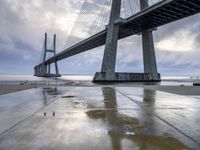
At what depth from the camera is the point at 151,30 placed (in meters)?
47.6

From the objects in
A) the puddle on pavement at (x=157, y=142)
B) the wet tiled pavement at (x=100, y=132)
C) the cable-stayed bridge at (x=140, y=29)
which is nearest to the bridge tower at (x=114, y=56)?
the cable-stayed bridge at (x=140, y=29)

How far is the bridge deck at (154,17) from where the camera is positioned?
1329 inches

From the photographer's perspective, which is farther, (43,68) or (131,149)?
(43,68)

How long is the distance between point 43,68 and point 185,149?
103 metres

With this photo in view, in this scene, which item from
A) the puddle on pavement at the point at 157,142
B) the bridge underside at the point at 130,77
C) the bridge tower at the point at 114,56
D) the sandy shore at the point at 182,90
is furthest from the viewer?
the bridge underside at the point at 130,77

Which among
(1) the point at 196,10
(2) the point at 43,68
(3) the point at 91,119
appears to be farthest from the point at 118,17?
(2) the point at 43,68

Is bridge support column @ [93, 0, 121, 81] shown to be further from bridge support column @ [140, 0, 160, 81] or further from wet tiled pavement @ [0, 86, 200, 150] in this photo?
wet tiled pavement @ [0, 86, 200, 150]

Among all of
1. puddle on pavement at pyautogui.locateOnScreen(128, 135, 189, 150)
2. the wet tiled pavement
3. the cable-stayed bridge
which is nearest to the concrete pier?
the cable-stayed bridge

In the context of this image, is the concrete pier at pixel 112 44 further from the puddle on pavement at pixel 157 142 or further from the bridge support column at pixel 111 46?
the puddle on pavement at pixel 157 142

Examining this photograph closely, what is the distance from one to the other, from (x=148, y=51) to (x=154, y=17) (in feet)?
30.9

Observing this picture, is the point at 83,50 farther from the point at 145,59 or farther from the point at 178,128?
the point at 178,128

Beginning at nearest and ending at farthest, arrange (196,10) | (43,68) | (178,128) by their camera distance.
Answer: (178,128) → (196,10) → (43,68)

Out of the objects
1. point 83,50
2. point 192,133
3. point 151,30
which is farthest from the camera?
point 83,50

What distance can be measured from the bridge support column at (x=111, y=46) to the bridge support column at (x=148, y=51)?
6871 mm
